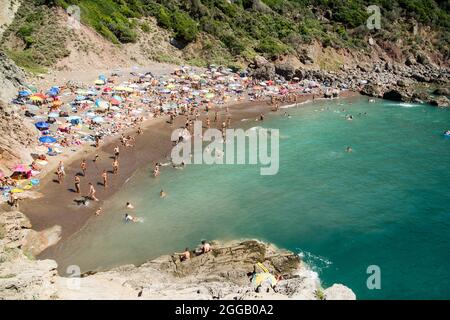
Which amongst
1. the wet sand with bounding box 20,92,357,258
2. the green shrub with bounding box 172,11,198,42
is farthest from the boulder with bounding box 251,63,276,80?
the wet sand with bounding box 20,92,357,258

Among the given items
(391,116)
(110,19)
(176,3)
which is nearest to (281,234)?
(391,116)

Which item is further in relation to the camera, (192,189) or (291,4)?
(291,4)

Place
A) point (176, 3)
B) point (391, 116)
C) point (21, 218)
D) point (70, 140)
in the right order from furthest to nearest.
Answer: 1. point (176, 3)
2. point (391, 116)
3. point (70, 140)
4. point (21, 218)

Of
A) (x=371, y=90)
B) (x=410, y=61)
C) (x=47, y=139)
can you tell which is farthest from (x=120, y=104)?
(x=410, y=61)

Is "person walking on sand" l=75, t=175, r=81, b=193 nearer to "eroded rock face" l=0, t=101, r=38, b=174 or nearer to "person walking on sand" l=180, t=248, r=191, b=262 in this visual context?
"eroded rock face" l=0, t=101, r=38, b=174

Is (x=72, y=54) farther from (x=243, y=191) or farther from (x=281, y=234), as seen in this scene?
(x=281, y=234)

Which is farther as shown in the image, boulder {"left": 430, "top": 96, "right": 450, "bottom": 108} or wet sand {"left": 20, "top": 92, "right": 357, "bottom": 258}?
boulder {"left": 430, "top": 96, "right": 450, "bottom": 108}
